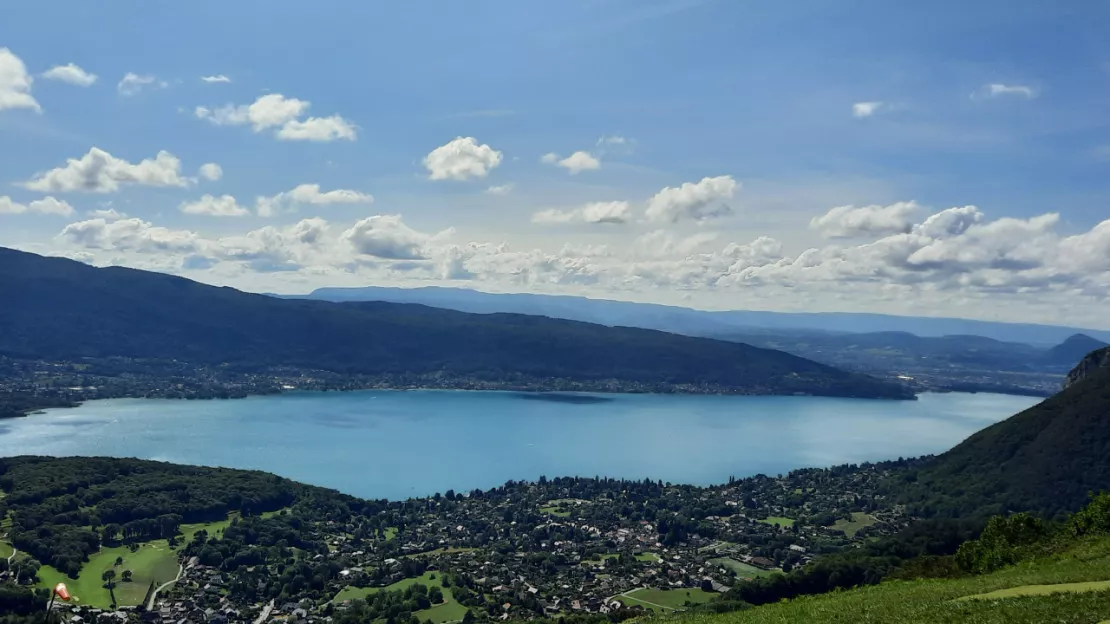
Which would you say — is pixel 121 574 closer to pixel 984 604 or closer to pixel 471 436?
pixel 984 604

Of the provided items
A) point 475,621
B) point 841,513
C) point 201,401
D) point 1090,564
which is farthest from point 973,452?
point 201,401

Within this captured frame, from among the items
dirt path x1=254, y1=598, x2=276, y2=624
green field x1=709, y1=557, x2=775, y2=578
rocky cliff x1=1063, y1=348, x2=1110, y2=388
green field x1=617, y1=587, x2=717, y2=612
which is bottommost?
dirt path x1=254, y1=598, x2=276, y2=624

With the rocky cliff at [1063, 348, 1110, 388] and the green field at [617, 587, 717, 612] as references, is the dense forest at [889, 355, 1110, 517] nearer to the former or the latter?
the rocky cliff at [1063, 348, 1110, 388]

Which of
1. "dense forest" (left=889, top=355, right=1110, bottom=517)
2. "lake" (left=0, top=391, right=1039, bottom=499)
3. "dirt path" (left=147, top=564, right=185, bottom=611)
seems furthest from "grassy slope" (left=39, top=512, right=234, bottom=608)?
"dense forest" (left=889, top=355, right=1110, bottom=517)

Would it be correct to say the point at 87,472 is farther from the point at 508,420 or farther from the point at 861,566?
the point at 508,420

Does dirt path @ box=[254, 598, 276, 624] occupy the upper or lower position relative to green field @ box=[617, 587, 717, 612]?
lower

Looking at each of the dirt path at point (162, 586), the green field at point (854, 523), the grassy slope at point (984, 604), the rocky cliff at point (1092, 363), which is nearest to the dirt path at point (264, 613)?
the dirt path at point (162, 586)

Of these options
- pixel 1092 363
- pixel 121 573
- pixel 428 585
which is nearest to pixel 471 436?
pixel 121 573
